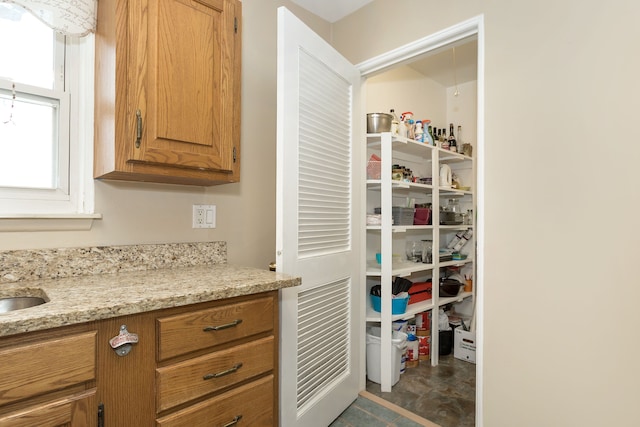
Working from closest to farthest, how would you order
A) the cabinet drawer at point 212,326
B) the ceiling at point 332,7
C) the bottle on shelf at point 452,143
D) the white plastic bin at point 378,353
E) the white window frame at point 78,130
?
the cabinet drawer at point 212,326 → the white window frame at point 78,130 → the ceiling at point 332,7 → the white plastic bin at point 378,353 → the bottle on shelf at point 452,143

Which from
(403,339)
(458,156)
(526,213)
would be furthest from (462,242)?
(526,213)

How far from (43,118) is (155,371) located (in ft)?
3.85

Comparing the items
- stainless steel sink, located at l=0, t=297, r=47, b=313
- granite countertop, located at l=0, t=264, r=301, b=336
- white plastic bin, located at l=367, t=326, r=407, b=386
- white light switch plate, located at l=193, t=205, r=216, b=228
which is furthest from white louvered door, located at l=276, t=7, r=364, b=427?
stainless steel sink, located at l=0, t=297, r=47, b=313

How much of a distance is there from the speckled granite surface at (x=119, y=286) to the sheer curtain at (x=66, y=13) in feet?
2.93

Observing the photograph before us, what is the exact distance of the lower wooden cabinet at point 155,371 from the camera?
2.68ft

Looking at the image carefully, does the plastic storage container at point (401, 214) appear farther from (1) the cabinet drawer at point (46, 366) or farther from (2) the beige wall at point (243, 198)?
(1) the cabinet drawer at point (46, 366)

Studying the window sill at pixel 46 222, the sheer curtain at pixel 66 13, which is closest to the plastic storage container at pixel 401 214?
the window sill at pixel 46 222

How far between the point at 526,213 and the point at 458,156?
179 centimetres

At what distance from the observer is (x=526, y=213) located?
1511 millimetres

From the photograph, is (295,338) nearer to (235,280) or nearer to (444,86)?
(235,280)

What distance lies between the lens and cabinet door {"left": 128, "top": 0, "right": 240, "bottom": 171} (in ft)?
4.15

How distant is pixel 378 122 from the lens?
99.0 inches

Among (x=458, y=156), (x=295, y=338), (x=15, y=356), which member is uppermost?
(x=458, y=156)

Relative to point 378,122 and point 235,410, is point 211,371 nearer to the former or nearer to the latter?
point 235,410
